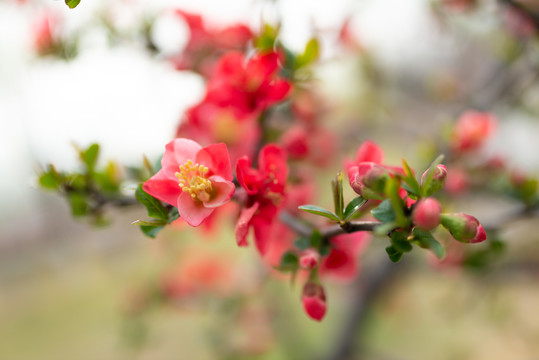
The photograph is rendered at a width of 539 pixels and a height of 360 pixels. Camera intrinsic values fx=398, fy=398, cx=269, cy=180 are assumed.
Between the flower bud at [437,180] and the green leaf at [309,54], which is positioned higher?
the green leaf at [309,54]

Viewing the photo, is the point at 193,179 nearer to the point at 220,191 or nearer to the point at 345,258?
the point at 220,191

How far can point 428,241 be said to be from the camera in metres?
0.24

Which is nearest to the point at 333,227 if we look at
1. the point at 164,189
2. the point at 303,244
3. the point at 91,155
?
the point at 303,244

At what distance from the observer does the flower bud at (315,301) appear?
1.05ft

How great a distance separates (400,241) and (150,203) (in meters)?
0.18

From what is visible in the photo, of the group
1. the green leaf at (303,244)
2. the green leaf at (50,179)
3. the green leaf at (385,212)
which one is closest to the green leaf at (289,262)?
the green leaf at (303,244)

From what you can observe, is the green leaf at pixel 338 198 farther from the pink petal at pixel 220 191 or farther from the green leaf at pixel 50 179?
the green leaf at pixel 50 179

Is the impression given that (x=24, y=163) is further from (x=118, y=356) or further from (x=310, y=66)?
(x=310, y=66)

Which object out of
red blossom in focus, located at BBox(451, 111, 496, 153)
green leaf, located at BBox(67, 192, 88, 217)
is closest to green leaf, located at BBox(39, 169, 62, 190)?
green leaf, located at BBox(67, 192, 88, 217)

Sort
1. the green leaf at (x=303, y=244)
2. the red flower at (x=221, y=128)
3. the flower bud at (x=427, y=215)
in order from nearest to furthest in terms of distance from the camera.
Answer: the flower bud at (x=427, y=215) → the green leaf at (x=303, y=244) → the red flower at (x=221, y=128)

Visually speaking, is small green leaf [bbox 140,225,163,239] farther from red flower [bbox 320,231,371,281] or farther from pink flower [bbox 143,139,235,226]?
red flower [bbox 320,231,371,281]

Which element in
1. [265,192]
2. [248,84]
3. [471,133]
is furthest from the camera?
[471,133]

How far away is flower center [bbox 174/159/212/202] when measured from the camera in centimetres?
29

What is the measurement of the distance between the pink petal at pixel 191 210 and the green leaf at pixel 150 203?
2cm
